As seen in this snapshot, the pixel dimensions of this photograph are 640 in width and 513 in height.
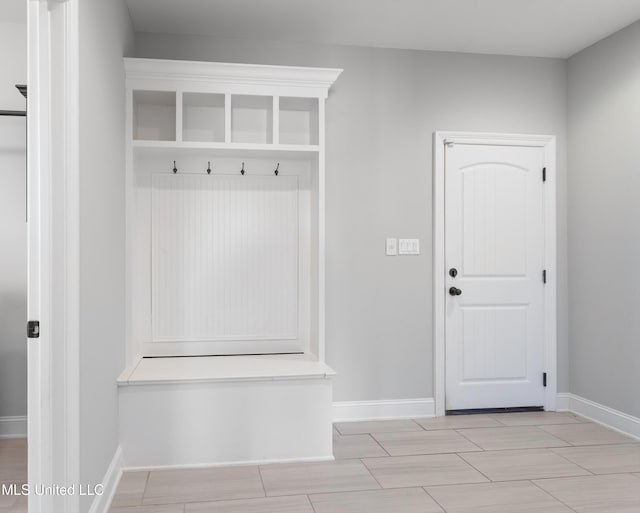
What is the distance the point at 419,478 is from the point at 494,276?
1742 millimetres

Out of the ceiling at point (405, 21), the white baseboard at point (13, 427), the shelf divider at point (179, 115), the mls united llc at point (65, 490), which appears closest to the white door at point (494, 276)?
the ceiling at point (405, 21)

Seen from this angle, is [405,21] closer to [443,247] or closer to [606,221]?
[443,247]

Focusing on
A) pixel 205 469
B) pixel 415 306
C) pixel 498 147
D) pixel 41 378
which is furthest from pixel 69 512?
pixel 498 147

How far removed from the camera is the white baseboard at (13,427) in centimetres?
352

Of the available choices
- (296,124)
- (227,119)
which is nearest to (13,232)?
(227,119)

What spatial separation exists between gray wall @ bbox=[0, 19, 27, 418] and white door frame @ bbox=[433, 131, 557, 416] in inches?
107

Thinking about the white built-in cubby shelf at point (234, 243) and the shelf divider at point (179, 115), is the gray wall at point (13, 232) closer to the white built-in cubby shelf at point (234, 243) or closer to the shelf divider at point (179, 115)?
the white built-in cubby shelf at point (234, 243)

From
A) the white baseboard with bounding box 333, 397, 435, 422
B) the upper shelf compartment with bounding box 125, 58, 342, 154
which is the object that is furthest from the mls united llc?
the upper shelf compartment with bounding box 125, 58, 342, 154

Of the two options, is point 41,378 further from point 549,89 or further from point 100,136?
point 549,89

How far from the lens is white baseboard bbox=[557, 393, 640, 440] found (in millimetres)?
3623

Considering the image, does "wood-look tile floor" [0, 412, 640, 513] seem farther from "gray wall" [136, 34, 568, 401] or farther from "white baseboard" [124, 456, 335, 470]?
"gray wall" [136, 34, 568, 401]

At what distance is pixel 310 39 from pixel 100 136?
1832 millimetres

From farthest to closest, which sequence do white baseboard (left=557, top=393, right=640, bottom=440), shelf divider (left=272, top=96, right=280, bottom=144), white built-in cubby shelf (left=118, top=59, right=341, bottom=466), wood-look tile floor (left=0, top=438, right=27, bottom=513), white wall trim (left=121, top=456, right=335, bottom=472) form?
white baseboard (left=557, top=393, right=640, bottom=440) < shelf divider (left=272, top=96, right=280, bottom=144) < white built-in cubby shelf (left=118, top=59, right=341, bottom=466) < white wall trim (left=121, top=456, right=335, bottom=472) < wood-look tile floor (left=0, top=438, right=27, bottom=513)

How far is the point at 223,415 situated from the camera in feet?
10.2
